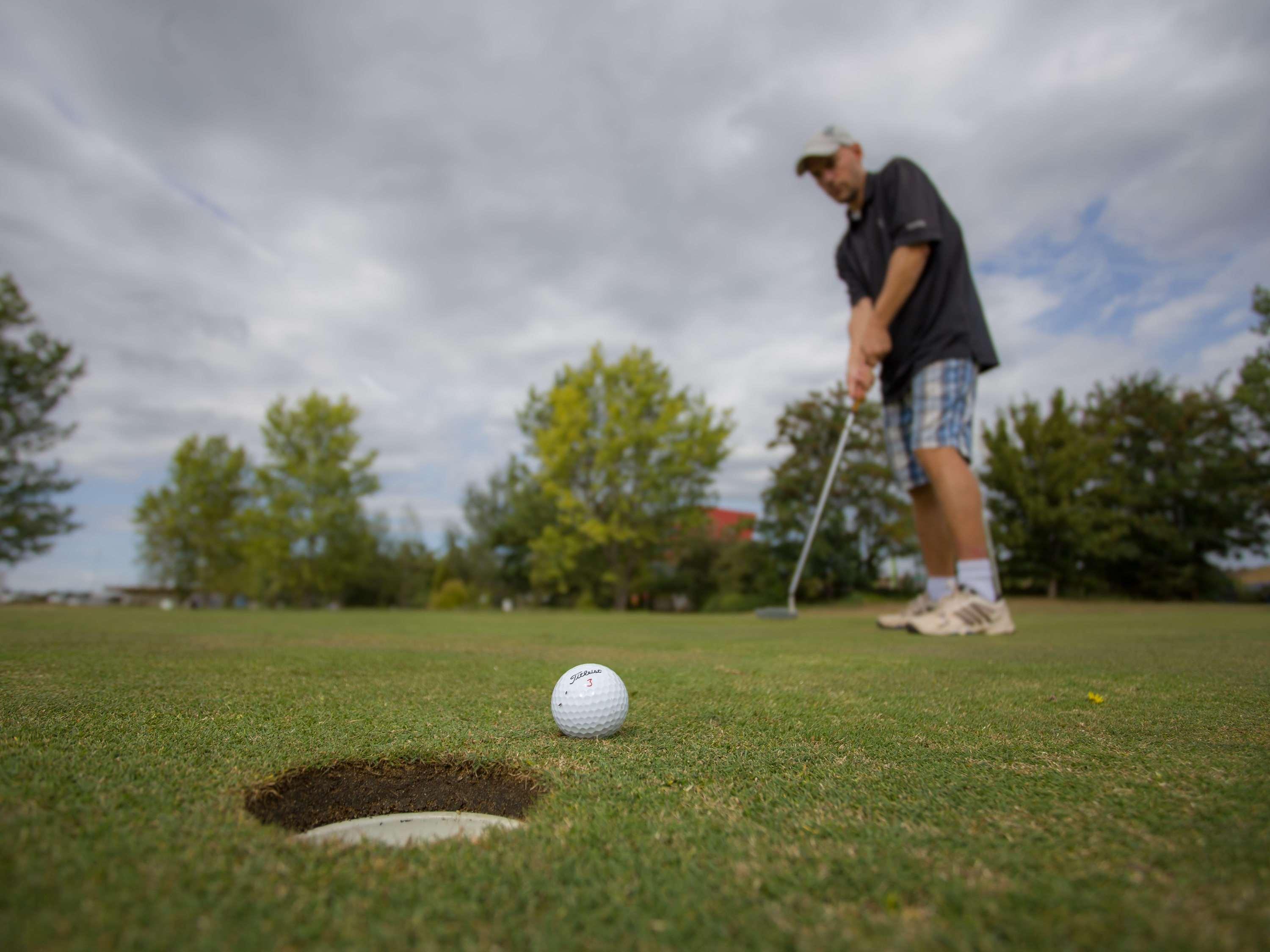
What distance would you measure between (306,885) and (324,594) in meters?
37.9

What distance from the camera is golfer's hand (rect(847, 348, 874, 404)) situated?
586 centimetres

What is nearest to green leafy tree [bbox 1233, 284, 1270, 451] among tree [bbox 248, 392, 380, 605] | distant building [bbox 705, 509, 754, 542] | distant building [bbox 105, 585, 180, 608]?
distant building [bbox 705, 509, 754, 542]

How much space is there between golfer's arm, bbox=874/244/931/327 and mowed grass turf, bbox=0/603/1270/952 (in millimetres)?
3196

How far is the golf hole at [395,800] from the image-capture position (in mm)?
1714

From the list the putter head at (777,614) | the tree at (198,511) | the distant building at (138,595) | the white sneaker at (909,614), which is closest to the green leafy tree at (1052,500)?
the putter head at (777,614)

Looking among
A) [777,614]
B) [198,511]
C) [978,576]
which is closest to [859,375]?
[978,576]

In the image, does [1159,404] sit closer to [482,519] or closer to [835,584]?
[835,584]

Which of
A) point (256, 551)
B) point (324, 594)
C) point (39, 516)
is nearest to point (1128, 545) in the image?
point (256, 551)

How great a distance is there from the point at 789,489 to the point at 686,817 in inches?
962

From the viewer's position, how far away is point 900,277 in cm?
544

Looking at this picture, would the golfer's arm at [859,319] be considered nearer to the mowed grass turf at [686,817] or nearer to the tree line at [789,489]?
the mowed grass turf at [686,817]

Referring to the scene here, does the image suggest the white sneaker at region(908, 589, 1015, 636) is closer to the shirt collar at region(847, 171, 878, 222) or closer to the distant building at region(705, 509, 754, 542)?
the shirt collar at region(847, 171, 878, 222)

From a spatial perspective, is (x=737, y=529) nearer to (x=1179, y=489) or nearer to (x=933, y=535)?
(x=1179, y=489)

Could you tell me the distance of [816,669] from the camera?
3.71 m
